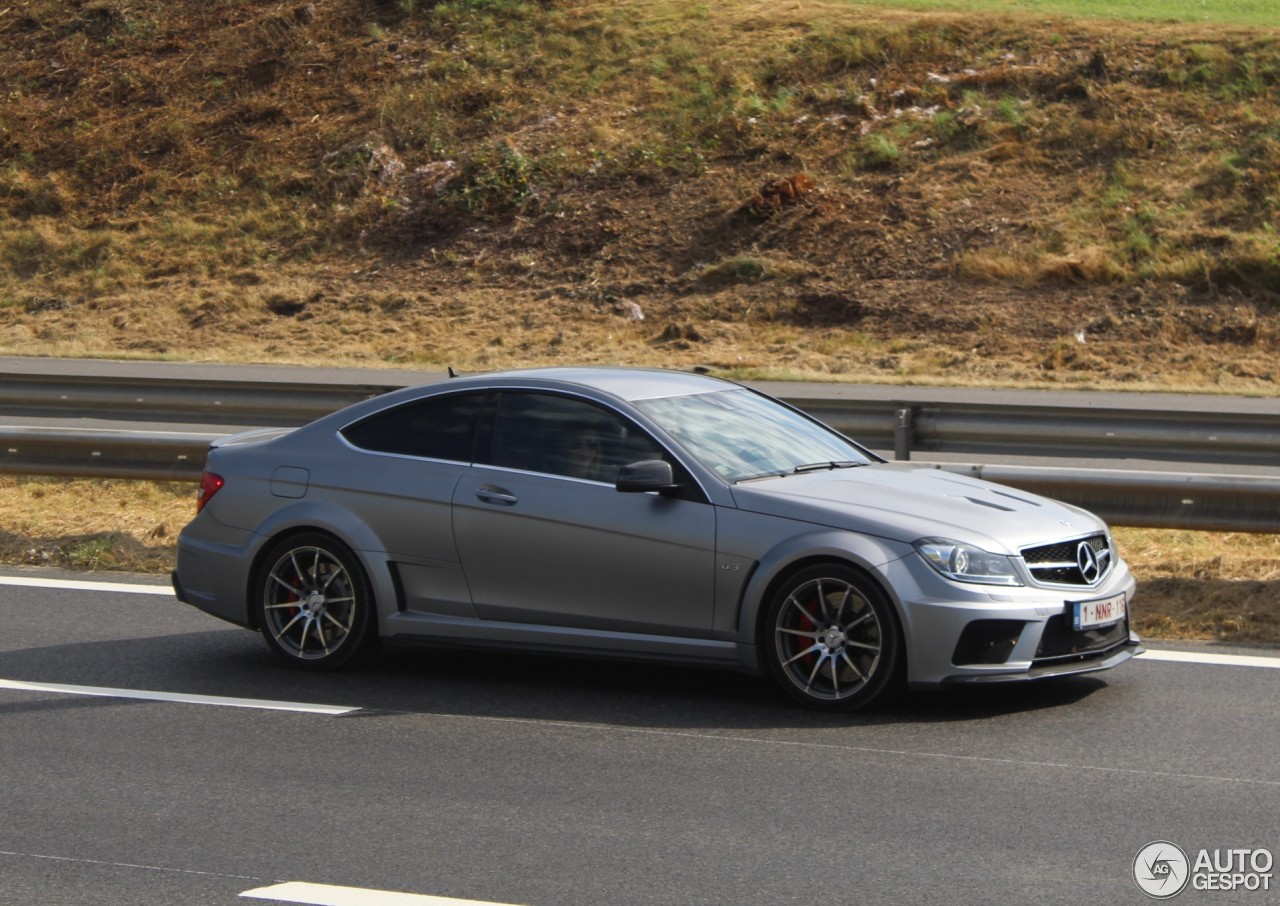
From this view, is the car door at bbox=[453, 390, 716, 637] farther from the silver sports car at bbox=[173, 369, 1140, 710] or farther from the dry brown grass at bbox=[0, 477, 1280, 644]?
the dry brown grass at bbox=[0, 477, 1280, 644]

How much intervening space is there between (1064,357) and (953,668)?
1728 centimetres

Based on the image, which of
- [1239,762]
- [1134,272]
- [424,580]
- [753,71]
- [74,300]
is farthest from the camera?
[753,71]

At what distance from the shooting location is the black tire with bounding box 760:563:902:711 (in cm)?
677

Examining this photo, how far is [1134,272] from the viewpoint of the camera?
2547 centimetres

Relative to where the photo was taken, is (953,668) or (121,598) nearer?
(953,668)

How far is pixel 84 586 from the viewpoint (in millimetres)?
9875

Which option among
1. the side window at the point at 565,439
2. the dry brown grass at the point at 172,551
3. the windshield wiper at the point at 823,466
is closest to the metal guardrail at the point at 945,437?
the dry brown grass at the point at 172,551

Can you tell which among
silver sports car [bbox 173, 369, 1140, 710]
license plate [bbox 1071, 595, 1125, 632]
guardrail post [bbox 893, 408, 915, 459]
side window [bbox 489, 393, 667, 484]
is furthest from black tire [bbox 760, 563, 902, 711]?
guardrail post [bbox 893, 408, 915, 459]

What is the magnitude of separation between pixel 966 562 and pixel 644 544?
4.36 ft

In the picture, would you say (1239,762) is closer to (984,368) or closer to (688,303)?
(984,368)

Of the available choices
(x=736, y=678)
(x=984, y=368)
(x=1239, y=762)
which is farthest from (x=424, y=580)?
(x=984, y=368)

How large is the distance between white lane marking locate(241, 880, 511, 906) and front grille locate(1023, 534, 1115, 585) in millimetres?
2961

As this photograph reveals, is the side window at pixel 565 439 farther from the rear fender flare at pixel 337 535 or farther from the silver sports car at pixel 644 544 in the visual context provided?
the rear fender flare at pixel 337 535

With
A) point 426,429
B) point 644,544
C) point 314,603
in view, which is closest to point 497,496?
point 426,429
